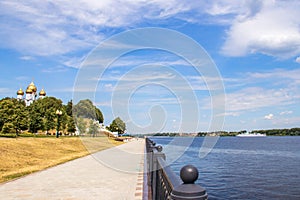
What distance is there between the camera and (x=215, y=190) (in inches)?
680

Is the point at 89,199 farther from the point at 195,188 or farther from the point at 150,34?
the point at 150,34

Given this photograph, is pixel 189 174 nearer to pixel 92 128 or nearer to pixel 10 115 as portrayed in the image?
pixel 10 115

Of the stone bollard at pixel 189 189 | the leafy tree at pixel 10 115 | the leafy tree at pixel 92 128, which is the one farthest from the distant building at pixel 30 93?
the stone bollard at pixel 189 189

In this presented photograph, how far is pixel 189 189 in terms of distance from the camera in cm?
186

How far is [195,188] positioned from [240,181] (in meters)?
20.2

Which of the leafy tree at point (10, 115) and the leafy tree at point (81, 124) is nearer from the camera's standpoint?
the leafy tree at point (10, 115)

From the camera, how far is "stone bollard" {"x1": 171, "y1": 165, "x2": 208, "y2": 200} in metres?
1.84

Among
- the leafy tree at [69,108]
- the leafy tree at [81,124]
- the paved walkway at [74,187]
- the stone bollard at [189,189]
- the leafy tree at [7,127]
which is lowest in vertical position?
the paved walkway at [74,187]

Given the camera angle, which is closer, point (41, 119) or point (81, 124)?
point (41, 119)

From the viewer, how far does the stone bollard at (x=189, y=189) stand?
1841 mm

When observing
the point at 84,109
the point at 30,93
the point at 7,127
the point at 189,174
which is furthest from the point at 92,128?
the point at 189,174

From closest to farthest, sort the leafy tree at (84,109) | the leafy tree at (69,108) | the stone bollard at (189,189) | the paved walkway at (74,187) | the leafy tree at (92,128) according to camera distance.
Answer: the stone bollard at (189,189)
the paved walkway at (74,187)
the leafy tree at (84,109)
the leafy tree at (92,128)
the leafy tree at (69,108)

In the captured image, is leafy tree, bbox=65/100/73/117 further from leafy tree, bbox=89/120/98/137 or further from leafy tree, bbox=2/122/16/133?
leafy tree, bbox=2/122/16/133

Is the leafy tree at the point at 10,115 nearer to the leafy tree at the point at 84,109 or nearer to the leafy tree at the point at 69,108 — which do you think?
the leafy tree at the point at 84,109
